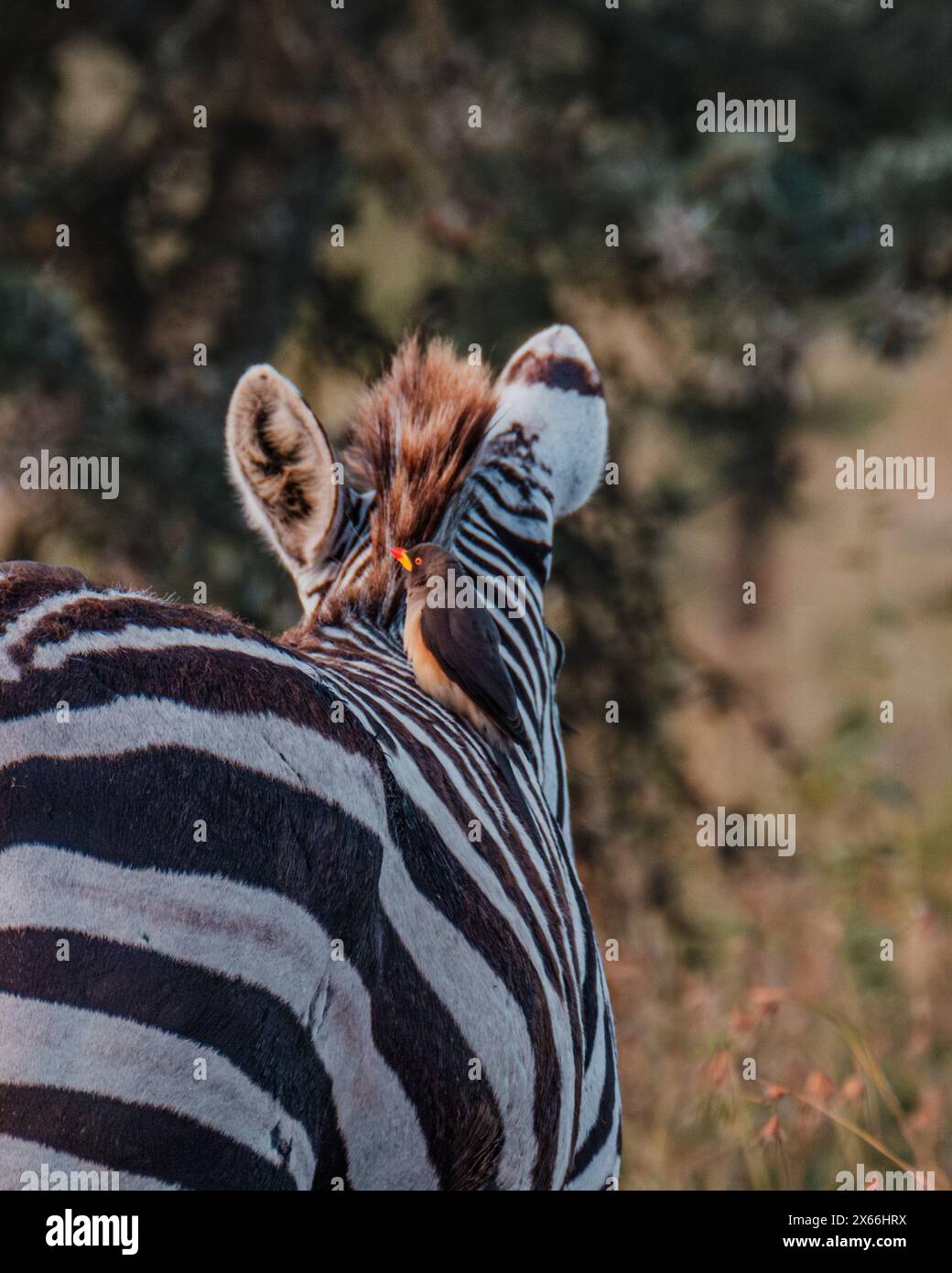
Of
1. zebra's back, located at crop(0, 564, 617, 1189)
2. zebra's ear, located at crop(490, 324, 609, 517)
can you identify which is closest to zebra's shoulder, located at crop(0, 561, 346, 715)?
zebra's back, located at crop(0, 564, 617, 1189)

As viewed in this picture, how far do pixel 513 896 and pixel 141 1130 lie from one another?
0.79 metres

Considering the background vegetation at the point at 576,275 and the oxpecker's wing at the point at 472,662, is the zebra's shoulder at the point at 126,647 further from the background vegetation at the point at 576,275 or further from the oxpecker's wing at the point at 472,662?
the background vegetation at the point at 576,275

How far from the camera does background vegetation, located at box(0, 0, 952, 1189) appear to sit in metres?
6.50

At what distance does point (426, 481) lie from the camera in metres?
2.91

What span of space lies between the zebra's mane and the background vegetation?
332cm

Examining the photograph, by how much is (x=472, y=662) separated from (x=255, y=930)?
1.08 metres

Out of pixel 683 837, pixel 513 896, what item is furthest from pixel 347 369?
pixel 513 896

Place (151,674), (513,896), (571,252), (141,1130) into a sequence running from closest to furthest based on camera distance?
1. (141,1130)
2. (151,674)
3. (513,896)
4. (571,252)

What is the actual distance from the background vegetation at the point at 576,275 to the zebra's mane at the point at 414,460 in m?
3.32

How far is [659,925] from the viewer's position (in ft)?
23.1

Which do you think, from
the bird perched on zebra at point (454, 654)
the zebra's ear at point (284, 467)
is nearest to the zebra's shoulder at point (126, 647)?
the bird perched on zebra at point (454, 654)

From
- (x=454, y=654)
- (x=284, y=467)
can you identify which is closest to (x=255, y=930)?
(x=454, y=654)

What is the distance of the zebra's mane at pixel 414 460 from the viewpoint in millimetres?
2904
